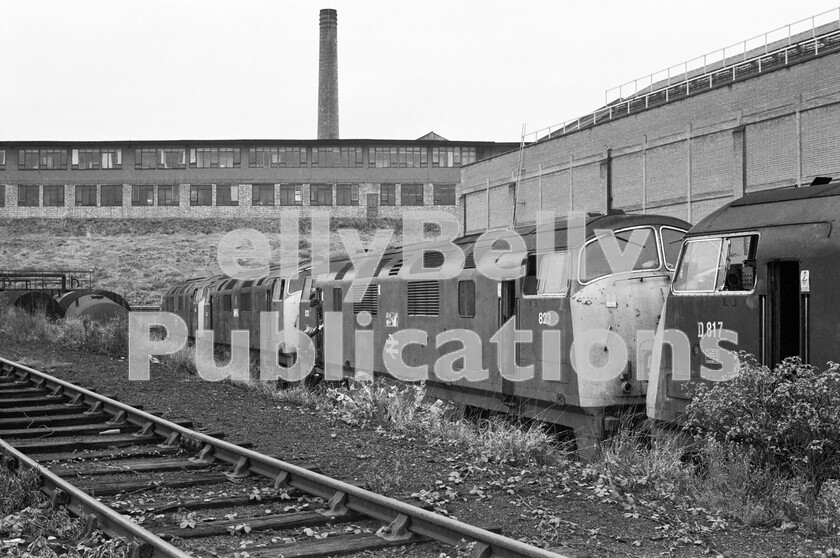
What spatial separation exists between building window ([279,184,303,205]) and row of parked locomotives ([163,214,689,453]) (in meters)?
56.1

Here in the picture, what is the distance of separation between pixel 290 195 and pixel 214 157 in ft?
23.8

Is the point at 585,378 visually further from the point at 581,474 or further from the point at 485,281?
the point at 485,281

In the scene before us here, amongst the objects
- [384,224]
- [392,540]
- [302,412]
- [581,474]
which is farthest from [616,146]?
[392,540]

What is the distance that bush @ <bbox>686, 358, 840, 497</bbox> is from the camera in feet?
24.6

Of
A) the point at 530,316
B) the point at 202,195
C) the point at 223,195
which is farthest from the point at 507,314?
the point at 202,195

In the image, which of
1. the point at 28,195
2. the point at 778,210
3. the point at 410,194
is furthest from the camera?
the point at 28,195

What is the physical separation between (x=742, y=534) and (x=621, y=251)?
460cm

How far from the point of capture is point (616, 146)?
147ft

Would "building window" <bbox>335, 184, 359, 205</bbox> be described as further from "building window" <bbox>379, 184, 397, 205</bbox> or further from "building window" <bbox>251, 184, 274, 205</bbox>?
"building window" <bbox>251, 184, 274, 205</bbox>

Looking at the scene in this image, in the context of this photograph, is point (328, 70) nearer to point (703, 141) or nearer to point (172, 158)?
point (172, 158)

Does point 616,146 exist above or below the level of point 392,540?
above

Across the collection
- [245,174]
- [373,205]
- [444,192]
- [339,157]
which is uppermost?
[339,157]

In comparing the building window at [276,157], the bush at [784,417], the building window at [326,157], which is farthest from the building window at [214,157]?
the bush at [784,417]

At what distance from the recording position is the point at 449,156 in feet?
239
